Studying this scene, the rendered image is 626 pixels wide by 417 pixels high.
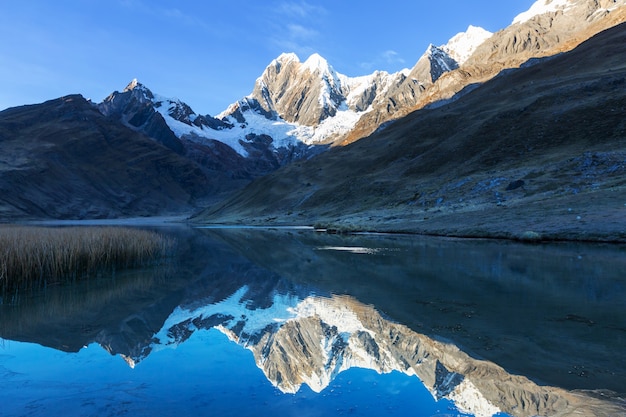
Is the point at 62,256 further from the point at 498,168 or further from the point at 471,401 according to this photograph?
the point at 498,168

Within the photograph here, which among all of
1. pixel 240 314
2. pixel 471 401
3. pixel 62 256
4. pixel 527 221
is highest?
pixel 527 221

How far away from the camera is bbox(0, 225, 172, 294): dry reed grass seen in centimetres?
1891

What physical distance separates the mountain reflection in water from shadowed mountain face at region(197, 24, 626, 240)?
19.2 meters

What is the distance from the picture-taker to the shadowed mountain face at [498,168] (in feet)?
146

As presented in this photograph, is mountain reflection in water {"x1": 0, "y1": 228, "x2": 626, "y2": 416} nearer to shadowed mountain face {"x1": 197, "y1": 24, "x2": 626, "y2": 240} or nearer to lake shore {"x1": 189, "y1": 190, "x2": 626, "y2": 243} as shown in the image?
lake shore {"x1": 189, "y1": 190, "x2": 626, "y2": 243}

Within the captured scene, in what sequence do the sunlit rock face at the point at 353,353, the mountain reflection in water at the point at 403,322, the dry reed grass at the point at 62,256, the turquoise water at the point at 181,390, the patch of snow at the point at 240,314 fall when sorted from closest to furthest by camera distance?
the sunlit rock face at the point at 353,353, the turquoise water at the point at 181,390, the mountain reflection in water at the point at 403,322, the patch of snow at the point at 240,314, the dry reed grass at the point at 62,256

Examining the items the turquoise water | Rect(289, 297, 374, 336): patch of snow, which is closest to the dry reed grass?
the turquoise water

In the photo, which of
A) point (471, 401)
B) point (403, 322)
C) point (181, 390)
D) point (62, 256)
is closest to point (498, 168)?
point (62, 256)

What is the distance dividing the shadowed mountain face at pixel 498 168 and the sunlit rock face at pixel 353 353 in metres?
26.8

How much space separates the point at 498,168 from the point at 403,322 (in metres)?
66.4

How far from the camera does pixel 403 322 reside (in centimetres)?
1271

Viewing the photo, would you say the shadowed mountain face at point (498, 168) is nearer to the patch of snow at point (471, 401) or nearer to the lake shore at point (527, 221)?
the lake shore at point (527, 221)

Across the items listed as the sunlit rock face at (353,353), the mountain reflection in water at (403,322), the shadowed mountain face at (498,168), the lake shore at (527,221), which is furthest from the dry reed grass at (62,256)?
the shadowed mountain face at (498,168)

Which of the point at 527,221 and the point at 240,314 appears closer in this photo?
the point at 240,314
